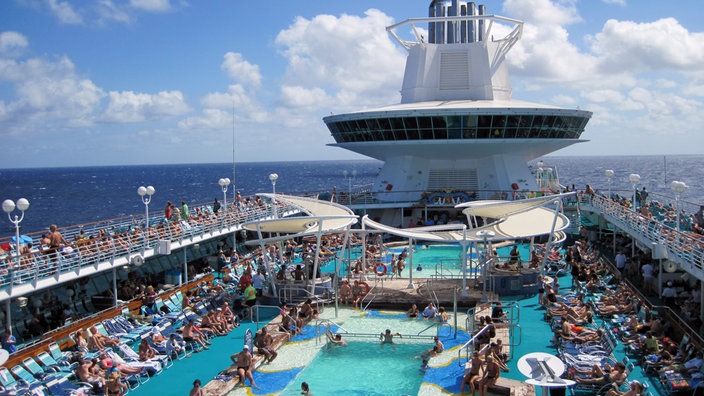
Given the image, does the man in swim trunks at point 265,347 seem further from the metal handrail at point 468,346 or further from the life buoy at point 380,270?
the life buoy at point 380,270

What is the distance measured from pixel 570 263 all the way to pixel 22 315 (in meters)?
17.9

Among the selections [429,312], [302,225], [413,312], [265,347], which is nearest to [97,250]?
[302,225]

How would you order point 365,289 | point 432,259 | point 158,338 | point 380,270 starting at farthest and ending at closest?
point 432,259
point 380,270
point 365,289
point 158,338

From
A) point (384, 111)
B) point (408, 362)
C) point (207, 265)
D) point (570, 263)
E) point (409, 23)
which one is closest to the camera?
point (408, 362)

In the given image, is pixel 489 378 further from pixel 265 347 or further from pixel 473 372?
pixel 265 347

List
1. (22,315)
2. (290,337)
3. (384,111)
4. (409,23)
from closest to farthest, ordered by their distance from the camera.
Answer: (290,337), (22,315), (384,111), (409,23)

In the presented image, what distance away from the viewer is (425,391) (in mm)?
12711

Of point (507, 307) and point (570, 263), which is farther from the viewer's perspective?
point (570, 263)

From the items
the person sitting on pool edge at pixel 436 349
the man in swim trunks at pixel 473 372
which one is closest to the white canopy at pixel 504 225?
the person sitting on pool edge at pixel 436 349

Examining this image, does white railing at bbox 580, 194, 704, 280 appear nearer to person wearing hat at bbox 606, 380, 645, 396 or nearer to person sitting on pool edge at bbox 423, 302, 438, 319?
person wearing hat at bbox 606, 380, 645, 396

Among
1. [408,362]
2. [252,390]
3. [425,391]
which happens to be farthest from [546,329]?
[252,390]

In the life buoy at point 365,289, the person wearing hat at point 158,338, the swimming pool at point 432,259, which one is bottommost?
the swimming pool at point 432,259

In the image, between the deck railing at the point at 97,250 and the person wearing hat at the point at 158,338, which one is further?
the deck railing at the point at 97,250

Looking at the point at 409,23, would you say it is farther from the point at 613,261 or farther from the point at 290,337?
the point at 290,337
